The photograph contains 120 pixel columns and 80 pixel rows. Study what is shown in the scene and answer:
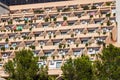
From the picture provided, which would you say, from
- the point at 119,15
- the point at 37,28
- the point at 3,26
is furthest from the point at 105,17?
the point at 3,26

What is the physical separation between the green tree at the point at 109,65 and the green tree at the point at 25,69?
821 centimetres

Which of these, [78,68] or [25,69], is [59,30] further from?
[78,68]

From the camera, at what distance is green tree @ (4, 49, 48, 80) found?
7300 centimetres

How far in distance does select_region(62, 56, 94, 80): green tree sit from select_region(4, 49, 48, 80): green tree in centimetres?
424

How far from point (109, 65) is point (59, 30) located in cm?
3629

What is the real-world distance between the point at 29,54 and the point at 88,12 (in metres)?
40.9

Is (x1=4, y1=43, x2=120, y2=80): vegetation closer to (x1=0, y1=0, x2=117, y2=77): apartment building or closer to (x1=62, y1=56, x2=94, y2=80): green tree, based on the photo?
(x1=62, y1=56, x2=94, y2=80): green tree

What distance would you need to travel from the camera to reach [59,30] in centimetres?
10569

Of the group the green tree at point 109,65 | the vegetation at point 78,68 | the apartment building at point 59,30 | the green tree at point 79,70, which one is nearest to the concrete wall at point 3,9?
the apartment building at point 59,30

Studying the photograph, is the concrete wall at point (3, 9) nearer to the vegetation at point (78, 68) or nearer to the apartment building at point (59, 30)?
the apartment building at point (59, 30)

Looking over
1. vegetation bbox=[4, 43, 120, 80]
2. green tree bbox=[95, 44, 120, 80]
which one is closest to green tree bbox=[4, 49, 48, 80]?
vegetation bbox=[4, 43, 120, 80]

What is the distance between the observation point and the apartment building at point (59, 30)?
312 feet

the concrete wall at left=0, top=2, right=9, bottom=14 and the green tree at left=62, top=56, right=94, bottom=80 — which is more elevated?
the concrete wall at left=0, top=2, right=9, bottom=14

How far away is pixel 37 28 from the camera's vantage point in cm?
10775
